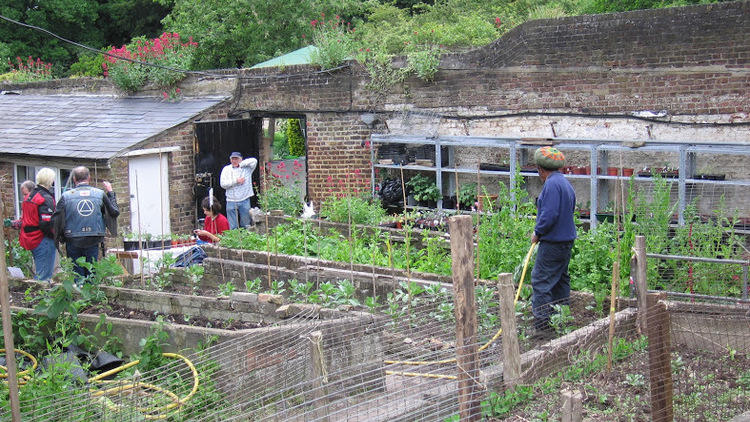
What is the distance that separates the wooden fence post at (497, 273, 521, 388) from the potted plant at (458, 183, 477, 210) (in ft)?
25.5

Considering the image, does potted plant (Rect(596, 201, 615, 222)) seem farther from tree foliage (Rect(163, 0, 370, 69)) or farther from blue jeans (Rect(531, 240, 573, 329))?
tree foliage (Rect(163, 0, 370, 69))

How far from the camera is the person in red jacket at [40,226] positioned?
10.8 m

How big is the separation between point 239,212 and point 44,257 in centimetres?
378

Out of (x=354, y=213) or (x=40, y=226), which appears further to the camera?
(x=354, y=213)

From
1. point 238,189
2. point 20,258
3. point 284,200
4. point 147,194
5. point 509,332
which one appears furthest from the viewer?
point 147,194

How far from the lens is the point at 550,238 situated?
7.54 m

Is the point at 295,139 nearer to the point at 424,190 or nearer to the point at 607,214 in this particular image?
the point at 424,190

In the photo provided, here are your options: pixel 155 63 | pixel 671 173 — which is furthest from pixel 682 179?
pixel 155 63

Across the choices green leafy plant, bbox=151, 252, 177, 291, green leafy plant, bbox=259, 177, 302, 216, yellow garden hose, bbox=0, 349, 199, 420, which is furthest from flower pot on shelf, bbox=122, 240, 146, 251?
yellow garden hose, bbox=0, 349, 199, 420

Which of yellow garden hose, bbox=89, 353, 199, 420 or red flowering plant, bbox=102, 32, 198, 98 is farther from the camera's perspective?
red flowering plant, bbox=102, 32, 198, 98

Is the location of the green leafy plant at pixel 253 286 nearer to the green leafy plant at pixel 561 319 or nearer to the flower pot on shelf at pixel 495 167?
the green leafy plant at pixel 561 319

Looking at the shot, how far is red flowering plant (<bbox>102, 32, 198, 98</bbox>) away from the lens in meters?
16.9

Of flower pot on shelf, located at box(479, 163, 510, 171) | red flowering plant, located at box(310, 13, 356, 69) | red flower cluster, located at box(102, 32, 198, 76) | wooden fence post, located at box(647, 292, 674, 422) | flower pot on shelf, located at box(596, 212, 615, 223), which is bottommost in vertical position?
wooden fence post, located at box(647, 292, 674, 422)

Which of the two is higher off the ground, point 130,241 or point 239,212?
point 239,212
